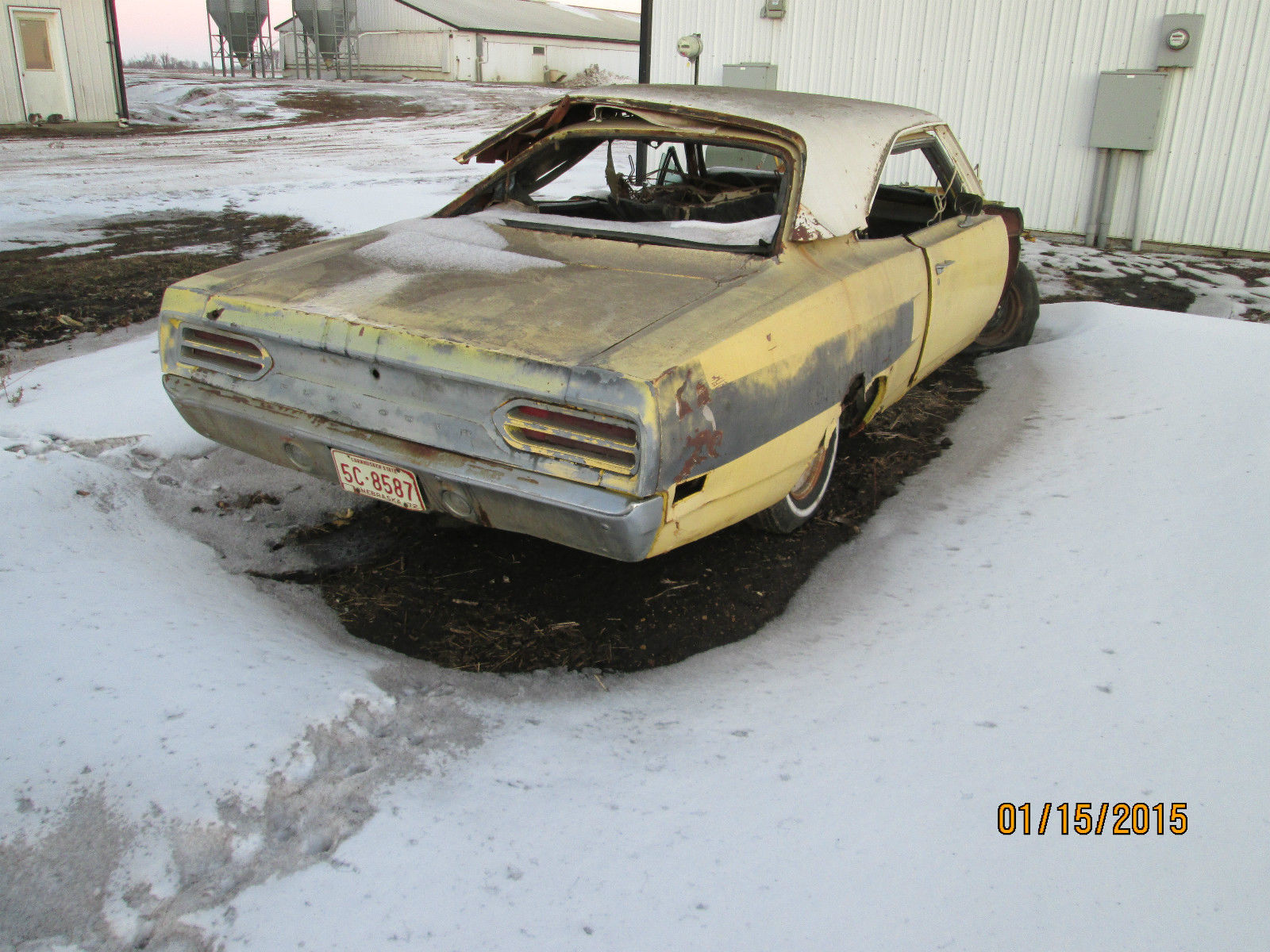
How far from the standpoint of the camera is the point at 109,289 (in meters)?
5.86

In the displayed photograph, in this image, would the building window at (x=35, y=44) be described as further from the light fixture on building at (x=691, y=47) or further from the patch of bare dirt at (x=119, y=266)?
the light fixture on building at (x=691, y=47)

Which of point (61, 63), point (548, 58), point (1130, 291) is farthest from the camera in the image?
point (548, 58)

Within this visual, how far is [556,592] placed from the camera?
2.89m

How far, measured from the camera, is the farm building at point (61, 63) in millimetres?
15766

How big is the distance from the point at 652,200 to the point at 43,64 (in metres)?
17.3

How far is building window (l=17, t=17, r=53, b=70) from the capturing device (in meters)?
15.8

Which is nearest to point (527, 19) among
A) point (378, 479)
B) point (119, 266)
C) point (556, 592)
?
point (119, 266)

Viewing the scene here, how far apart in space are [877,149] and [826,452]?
3.94 ft

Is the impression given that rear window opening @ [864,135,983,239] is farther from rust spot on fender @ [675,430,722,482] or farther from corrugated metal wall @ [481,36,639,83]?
corrugated metal wall @ [481,36,639,83]
